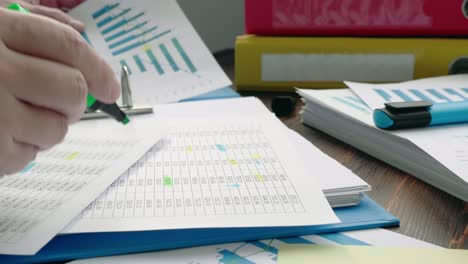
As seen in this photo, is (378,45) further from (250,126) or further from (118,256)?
(118,256)

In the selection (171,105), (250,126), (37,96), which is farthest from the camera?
(171,105)

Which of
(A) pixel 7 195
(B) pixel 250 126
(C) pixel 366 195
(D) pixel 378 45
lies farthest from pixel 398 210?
(D) pixel 378 45

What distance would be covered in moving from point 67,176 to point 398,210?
0.28 meters

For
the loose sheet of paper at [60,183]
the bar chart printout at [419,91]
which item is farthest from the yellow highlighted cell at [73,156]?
the bar chart printout at [419,91]

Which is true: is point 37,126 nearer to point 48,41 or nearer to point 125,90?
point 48,41

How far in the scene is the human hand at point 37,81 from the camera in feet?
1.09

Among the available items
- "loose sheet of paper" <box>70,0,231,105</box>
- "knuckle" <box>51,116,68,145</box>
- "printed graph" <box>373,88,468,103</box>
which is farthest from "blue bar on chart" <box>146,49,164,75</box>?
"knuckle" <box>51,116,68,145</box>

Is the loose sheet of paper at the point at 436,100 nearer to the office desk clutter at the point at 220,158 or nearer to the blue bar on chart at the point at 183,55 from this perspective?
the office desk clutter at the point at 220,158

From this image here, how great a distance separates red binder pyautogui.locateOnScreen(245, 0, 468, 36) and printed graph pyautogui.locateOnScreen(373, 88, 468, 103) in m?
0.18

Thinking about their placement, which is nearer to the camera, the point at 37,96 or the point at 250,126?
the point at 37,96

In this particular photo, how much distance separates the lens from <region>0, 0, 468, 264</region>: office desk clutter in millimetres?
357

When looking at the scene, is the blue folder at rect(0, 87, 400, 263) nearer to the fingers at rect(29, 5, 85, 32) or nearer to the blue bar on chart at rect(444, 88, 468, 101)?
the blue bar on chart at rect(444, 88, 468, 101)

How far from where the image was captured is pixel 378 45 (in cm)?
80

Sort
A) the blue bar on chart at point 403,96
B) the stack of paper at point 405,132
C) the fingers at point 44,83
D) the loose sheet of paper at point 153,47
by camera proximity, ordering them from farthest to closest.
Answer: the loose sheet of paper at point 153,47 → the blue bar on chart at point 403,96 → the stack of paper at point 405,132 → the fingers at point 44,83
